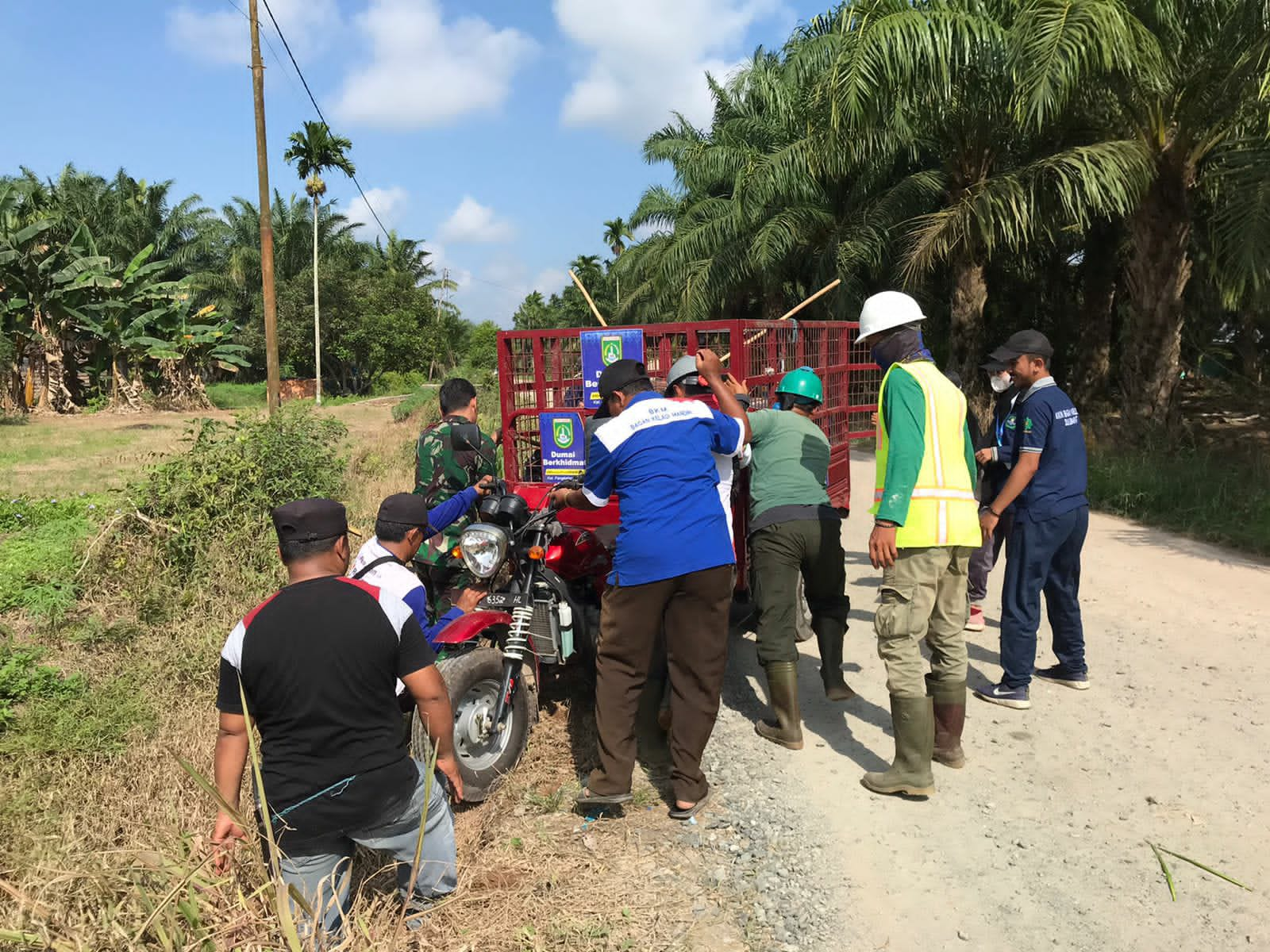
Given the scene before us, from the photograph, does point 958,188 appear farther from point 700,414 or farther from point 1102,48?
point 700,414

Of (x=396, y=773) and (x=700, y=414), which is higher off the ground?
(x=700, y=414)

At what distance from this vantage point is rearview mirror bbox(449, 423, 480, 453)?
4.68 m

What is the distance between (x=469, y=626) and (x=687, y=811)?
1185 millimetres

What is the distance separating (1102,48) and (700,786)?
8.88m

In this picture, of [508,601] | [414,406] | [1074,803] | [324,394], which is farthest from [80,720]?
[324,394]

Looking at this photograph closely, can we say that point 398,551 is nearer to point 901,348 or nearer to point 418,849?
point 418,849

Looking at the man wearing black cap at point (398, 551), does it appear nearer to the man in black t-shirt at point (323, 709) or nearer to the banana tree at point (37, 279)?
the man in black t-shirt at point (323, 709)

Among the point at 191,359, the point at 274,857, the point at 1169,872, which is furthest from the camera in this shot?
the point at 191,359

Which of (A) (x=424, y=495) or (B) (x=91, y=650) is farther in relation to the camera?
(B) (x=91, y=650)

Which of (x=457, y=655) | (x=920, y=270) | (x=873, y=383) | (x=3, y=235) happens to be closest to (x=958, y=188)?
(x=920, y=270)

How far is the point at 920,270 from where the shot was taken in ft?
40.6

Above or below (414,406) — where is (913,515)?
below

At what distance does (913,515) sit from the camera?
374 centimetres

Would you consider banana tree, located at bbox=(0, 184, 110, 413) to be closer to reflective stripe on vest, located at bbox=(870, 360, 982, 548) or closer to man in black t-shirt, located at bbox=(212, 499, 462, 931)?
man in black t-shirt, located at bbox=(212, 499, 462, 931)
